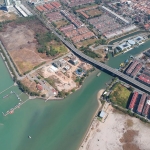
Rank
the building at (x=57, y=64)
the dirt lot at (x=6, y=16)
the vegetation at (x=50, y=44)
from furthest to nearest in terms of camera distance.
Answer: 1. the dirt lot at (x=6, y=16)
2. the vegetation at (x=50, y=44)
3. the building at (x=57, y=64)

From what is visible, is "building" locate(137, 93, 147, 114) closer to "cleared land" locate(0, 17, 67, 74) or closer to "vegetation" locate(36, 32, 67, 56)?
"vegetation" locate(36, 32, 67, 56)

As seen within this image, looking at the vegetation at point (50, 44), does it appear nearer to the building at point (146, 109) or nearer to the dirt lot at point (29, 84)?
the dirt lot at point (29, 84)

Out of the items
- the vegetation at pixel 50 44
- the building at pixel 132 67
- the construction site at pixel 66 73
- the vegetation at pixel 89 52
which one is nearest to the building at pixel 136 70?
the building at pixel 132 67

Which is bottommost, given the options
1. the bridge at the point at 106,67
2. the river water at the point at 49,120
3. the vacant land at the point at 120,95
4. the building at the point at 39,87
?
the river water at the point at 49,120

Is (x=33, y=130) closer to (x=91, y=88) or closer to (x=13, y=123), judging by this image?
(x=13, y=123)

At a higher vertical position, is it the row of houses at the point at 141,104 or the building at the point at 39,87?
the row of houses at the point at 141,104

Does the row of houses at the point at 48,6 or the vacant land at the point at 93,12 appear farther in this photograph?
the row of houses at the point at 48,6

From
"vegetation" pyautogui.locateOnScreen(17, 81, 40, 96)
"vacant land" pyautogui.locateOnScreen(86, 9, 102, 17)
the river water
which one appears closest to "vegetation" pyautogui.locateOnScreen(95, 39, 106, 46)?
the river water
